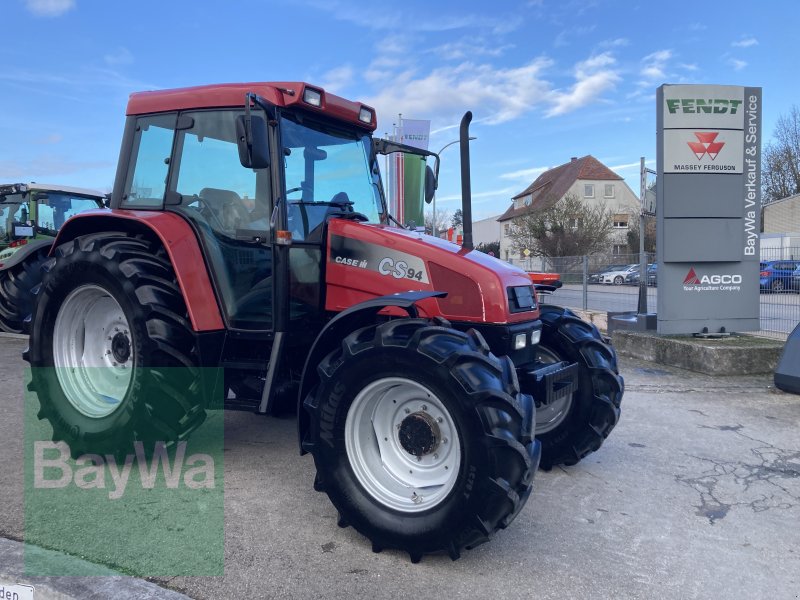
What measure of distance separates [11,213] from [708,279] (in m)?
10.9

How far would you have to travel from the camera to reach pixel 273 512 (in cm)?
356

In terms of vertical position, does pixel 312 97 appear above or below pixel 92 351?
above

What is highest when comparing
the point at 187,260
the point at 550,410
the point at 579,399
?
the point at 187,260

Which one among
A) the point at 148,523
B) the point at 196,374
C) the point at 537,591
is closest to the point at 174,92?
the point at 196,374

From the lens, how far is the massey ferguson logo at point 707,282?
8.70 meters

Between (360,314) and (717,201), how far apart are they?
6905mm

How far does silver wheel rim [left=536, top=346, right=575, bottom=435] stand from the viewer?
4.36m

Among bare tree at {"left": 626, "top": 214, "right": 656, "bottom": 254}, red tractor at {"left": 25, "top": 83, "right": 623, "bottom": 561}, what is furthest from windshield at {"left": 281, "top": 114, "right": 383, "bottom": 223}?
bare tree at {"left": 626, "top": 214, "right": 656, "bottom": 254}

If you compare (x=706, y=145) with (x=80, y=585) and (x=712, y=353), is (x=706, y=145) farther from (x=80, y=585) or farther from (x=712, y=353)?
(x=80, y=585)

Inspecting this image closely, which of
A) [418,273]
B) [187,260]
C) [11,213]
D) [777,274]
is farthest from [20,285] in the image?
[777,274]

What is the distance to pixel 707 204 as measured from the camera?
860cm

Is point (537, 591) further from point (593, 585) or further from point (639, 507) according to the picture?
point (639, 507)

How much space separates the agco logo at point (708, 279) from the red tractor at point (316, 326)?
4.96 metres

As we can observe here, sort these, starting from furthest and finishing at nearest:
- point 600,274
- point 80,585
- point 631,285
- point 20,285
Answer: point 600,274 < point 631,285 < point 20,285 < point 80,585
